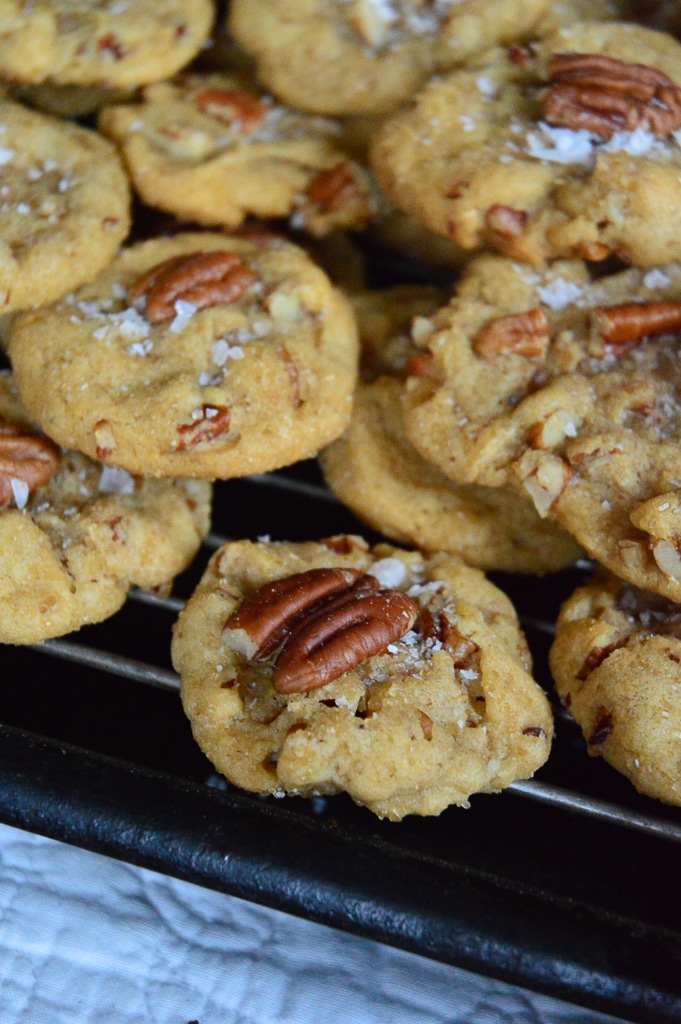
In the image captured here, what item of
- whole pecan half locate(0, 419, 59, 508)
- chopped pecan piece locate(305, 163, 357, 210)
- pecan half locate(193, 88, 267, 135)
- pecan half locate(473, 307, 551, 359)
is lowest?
whole pecan half locate(0, 419, 59, 508)

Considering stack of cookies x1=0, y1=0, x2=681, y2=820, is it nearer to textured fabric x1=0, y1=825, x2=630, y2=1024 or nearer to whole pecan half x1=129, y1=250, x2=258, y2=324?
whole pecan half x1=129, y1=250, x2=258, y2=324

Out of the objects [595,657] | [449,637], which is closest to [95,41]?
[449,637]

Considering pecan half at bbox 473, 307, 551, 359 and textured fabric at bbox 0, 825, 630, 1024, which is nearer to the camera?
textured fabric at bbox 0, 825, 630, 1024

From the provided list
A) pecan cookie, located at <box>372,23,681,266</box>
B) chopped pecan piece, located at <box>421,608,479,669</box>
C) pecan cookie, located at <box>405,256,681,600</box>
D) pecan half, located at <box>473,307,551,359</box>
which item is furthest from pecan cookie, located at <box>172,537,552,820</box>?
pecan cookie, located at <box>372,23,681,266</box>

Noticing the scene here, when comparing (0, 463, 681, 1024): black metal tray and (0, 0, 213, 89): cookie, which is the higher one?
(0, 0, 213, 89): cookie

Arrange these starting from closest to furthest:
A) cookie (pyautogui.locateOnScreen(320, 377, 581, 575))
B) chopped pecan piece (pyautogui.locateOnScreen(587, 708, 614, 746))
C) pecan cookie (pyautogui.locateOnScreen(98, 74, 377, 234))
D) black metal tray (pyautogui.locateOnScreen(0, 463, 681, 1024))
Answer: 1. black metal tray (pyautogui.locateOnScreen(0, 463, 681, 1024))
2. chopped pecan piece (pyautogui.locateOnScreen(587, 708, 614, 746))
3. cookie (pyautogui.locateOnScreen(320, 377, 581, 575))
4. pecan cookie (pyautogui.locateOnScreen(98, 74, 377, 234))

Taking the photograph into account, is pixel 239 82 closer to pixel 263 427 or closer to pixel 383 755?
pixel 263 427

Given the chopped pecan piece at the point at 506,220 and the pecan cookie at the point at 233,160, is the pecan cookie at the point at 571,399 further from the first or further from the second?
the pecan cookie at the point at 233,160

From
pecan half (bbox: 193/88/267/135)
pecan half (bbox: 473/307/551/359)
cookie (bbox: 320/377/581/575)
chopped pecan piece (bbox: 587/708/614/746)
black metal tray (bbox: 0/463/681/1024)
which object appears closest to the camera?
black metal tray (bbox: 0/463/681/1024)

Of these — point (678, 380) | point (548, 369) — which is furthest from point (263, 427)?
point (678, 380)
